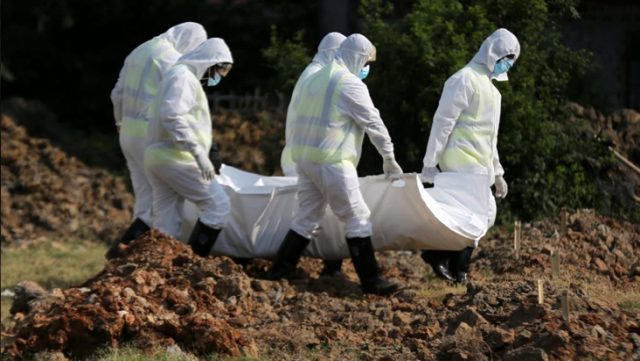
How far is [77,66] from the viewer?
2755cm

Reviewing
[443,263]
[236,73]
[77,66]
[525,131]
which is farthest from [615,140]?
[77,66]

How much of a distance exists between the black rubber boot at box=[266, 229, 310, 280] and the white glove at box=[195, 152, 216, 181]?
0.92 metres

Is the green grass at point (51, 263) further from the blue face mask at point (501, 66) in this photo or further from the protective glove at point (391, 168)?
the blue face mask at point (501, 66)

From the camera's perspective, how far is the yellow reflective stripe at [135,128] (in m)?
14.2

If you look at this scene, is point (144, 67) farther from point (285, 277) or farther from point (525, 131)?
point (525, 131)

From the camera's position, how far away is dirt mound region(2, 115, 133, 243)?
750 inches

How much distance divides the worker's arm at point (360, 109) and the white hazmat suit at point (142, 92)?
2.86 meters

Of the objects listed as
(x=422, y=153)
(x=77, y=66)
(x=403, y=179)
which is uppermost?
(x=403, y=179)

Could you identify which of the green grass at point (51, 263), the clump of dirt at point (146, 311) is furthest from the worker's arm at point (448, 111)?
the green grass at point (51, 263)

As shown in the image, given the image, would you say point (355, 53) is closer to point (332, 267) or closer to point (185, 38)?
point (332, 267)

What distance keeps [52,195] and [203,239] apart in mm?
7216

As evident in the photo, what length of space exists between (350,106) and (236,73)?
15076 mm

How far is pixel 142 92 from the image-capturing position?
14.3m

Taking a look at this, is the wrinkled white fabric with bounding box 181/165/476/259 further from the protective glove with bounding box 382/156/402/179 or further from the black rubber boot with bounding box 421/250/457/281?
the black rubber boot with bounding box 421/250/457/281
